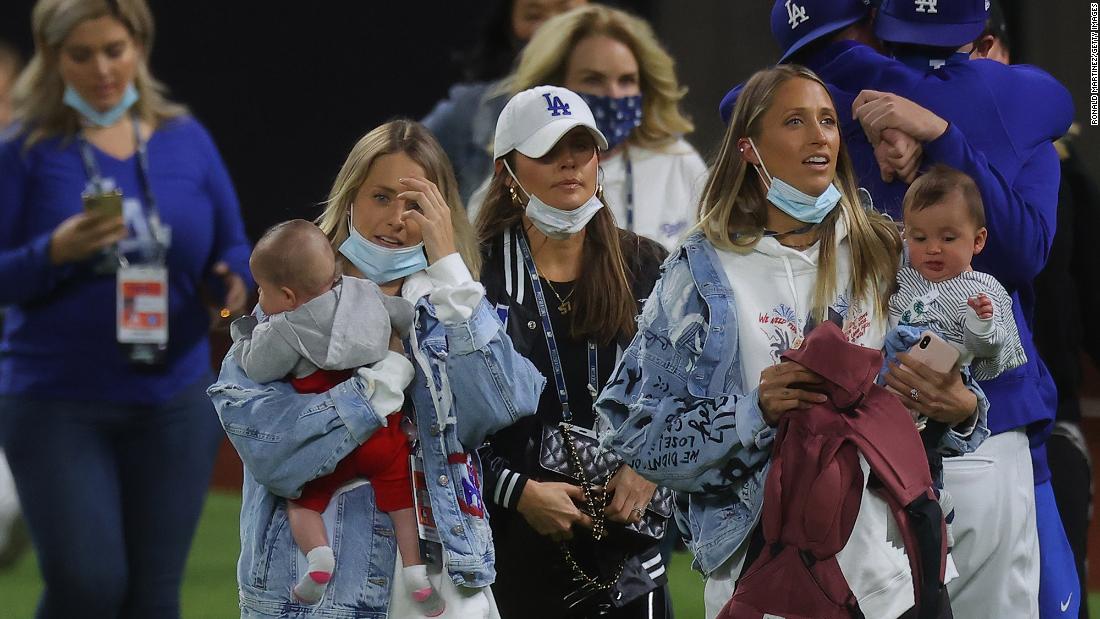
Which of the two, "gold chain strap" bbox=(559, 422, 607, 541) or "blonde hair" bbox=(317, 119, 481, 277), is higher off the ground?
"blonde hair" bbox=(317, 119, 481, 277)

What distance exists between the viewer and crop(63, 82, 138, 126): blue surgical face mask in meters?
5.21

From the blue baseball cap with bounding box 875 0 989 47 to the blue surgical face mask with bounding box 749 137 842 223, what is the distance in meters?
0.51

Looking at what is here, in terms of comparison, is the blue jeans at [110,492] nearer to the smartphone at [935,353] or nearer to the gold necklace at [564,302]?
the gold necklace at [564,302]

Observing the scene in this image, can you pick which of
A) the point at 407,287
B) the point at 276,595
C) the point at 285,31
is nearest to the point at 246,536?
the point at 276,595

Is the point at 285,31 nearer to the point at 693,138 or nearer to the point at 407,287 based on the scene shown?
the point at 693,138

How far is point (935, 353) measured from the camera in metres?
3.54

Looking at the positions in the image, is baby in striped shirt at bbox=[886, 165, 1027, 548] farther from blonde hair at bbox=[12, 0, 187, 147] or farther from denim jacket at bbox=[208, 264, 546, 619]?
blonde hair at bbox=[12, 0, 187, 147]

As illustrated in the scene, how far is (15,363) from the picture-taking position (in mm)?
5129

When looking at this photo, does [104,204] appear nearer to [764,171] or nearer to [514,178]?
[514,178]

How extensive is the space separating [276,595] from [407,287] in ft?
2.54

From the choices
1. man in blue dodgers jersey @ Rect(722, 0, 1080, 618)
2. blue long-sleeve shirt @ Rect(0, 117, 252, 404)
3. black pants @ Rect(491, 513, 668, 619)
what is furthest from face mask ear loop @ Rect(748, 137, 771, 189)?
blue long-sleeve shirt @ Rect(0, 117, 252, 404)

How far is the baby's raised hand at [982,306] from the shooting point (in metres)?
3.58

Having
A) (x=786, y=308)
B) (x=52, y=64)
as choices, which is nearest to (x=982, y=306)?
(x=786, y=308)

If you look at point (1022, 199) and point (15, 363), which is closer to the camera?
point (1022, 199)
